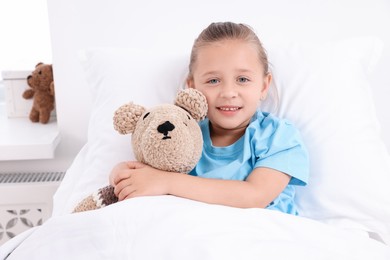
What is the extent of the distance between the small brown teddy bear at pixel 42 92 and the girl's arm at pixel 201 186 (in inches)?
27.4

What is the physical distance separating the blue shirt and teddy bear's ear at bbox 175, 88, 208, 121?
145 millimetres

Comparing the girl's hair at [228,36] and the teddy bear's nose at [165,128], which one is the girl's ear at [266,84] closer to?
the girl's hair at [228,36]

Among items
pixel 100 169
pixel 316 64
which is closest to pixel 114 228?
pixel 100 169

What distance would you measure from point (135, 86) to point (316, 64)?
455mm

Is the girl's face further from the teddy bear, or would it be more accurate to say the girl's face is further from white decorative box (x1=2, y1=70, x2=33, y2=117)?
white decorative box (x1=2, y1=70, x2=33, y2=117)

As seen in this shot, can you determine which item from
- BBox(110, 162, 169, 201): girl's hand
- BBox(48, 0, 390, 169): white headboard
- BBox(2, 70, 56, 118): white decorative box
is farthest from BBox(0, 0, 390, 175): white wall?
BBox(110, 162, 169, 201): girl's hand

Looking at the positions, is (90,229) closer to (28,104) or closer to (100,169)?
(100,169)

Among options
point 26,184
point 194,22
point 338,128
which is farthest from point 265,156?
point 26,184

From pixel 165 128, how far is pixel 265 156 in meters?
0.26

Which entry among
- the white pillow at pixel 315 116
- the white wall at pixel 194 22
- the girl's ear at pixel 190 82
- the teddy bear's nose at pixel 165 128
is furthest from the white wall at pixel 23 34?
the teddy bear's nose at pixel 165 128

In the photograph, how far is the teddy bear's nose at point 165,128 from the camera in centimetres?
74

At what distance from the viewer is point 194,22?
4.19 ft

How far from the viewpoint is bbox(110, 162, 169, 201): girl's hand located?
77cm

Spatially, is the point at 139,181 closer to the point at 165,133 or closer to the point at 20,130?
the point at 165,133
